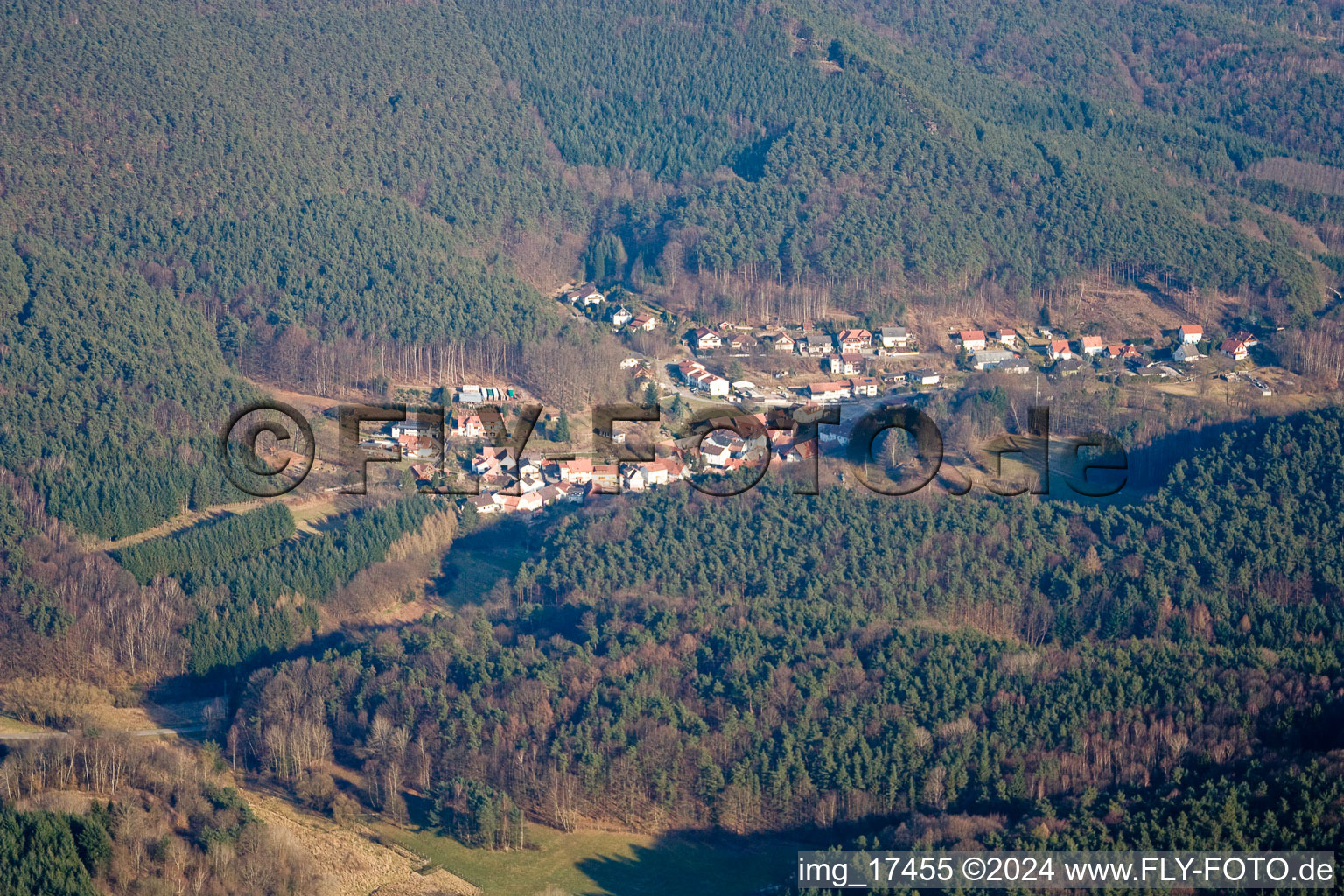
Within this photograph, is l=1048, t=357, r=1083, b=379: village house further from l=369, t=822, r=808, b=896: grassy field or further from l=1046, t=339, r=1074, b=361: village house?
l=369, t=822, r=808, b=896: grassy field

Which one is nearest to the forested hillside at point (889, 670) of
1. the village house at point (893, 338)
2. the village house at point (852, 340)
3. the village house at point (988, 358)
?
the village house at point (988, 358)

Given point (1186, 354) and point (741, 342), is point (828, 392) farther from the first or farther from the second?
point (1186, 354)

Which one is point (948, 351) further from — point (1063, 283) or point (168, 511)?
point (168, 511)

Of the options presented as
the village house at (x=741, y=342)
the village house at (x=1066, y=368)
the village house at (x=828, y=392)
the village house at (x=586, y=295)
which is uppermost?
the village house at (x=586, y=295)

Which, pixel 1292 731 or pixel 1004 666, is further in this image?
pixel 1004 666

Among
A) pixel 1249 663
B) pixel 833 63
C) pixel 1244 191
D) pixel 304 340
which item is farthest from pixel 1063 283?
pixel 1249 663

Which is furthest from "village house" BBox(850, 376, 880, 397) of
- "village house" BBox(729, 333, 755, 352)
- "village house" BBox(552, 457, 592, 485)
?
"village house" BBox(552, 457, 592, 485)

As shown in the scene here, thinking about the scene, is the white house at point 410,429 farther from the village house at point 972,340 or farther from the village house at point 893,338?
the village house at point 972,340
